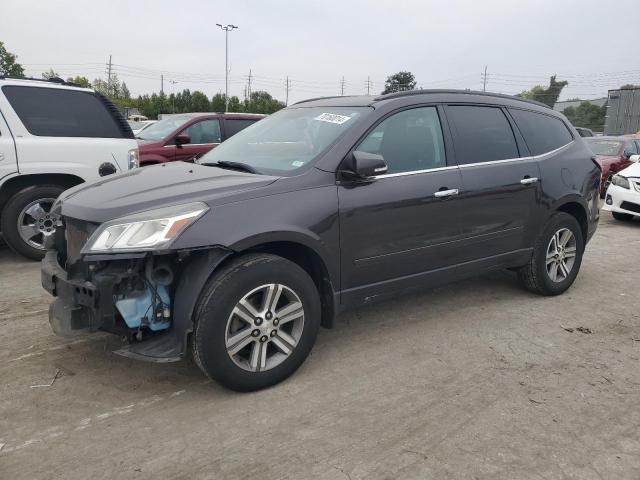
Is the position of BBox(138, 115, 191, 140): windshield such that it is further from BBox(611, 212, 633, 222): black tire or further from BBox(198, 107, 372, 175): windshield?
BBox(611, 212, 633, 222): black tire

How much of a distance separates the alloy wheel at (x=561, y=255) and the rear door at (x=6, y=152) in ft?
17.4

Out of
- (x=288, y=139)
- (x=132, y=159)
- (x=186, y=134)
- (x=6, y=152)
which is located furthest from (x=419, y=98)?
(x=186, y=134)

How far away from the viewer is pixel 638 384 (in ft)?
10.5

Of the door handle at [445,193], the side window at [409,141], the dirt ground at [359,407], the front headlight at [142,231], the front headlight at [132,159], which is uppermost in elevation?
the side window at [409,141]

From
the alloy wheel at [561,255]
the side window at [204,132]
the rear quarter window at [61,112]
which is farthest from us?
the side window at [204,132]

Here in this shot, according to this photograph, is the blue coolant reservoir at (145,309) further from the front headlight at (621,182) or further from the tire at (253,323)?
the front headlight at (621,182)

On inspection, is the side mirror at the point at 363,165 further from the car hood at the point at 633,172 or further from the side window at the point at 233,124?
the car hood at the point at 633,172

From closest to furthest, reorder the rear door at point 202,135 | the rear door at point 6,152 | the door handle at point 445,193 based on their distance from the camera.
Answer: the door handle at point 445,193
the rear door at point 6,152
the rear door at point 202,135

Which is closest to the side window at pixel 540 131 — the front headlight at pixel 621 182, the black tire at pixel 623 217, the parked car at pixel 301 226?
the parked car at pixel 301 226

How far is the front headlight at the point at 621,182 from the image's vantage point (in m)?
9.02

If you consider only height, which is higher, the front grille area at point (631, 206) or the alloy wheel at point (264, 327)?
the front grille area at point (631, 206)

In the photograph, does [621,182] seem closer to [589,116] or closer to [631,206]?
[631,206]

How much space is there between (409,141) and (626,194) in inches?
274

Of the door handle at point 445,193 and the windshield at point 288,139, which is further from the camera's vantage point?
the door handle at point 445,193
